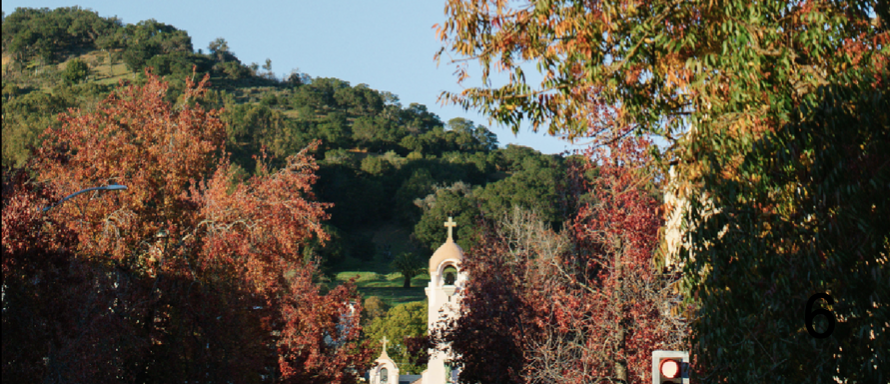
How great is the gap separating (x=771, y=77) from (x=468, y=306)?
505 inches

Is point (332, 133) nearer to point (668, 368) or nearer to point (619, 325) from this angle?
point (619, 325)

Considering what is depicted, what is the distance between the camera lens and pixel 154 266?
15.3 m

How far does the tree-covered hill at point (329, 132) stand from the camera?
226 feet

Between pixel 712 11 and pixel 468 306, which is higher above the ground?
pixel 712 11

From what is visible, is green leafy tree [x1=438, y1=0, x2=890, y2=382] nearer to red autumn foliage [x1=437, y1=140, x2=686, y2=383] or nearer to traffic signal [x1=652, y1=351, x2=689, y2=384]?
traffic signal [x1=652, y1=351, x2=689, y2=384]

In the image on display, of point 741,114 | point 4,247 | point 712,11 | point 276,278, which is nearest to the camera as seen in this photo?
point 741,114

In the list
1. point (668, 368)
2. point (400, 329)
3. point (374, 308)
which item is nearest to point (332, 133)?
point (374, 308)

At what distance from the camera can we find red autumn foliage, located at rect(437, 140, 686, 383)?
1424cm

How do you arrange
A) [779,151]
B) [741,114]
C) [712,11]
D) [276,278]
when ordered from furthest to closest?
[276,278] < [712,11] < [741,114] < [779,151]

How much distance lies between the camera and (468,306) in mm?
19641

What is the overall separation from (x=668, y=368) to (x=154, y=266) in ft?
35.2

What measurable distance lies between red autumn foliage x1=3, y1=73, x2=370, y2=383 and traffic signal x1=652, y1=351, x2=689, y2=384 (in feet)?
22.8

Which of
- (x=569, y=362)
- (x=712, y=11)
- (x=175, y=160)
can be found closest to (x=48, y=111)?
(x=175, y=160)

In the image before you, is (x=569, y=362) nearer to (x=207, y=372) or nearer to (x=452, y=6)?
(x=207, y=372)
